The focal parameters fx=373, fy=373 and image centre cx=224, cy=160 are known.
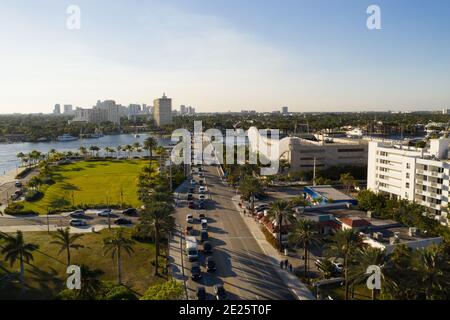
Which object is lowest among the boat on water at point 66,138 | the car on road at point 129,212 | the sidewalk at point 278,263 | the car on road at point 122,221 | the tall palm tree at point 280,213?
the sidewalk at point 278,263

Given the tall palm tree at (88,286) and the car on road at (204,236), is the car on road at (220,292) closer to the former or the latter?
the tall palm tree at (88,286)

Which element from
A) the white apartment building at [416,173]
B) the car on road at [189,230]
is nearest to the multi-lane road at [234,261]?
the car on road at [189,230]

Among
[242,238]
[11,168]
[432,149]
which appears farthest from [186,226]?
[11,168]

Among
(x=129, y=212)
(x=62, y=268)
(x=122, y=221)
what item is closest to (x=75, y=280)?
(x=62, y=268)

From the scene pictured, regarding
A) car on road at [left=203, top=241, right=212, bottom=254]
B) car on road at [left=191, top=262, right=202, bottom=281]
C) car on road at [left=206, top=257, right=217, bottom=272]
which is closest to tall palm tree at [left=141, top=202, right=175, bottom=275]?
car on road at [left=191, top=262, right=202, bottom=281]

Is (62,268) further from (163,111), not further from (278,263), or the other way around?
(163,111)
